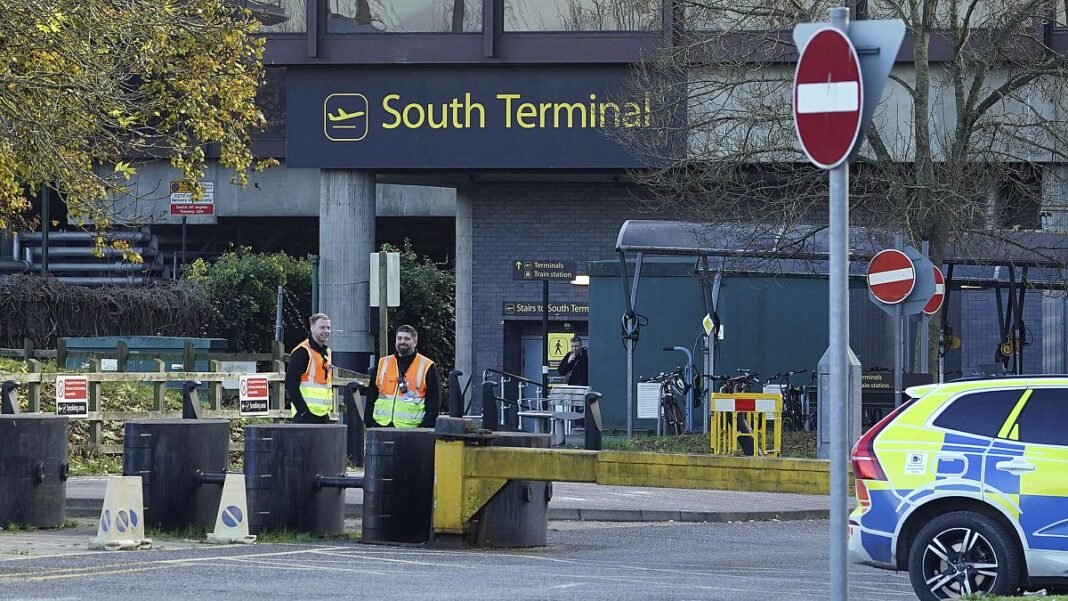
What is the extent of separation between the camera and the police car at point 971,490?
9.81m

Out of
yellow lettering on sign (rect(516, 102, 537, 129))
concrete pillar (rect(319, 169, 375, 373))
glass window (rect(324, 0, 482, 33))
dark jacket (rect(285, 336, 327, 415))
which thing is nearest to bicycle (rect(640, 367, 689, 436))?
yellow lettering on sign (rect(516, 102, 537, 129))

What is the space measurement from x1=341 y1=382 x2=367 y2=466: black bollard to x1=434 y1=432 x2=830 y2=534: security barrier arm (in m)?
7.03

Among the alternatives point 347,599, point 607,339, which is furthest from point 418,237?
point 347,599

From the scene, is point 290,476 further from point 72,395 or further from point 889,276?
point 72,395

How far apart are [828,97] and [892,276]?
11.0 metres

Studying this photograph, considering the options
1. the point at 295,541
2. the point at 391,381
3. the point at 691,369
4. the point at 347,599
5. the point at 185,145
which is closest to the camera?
the point at 347,599

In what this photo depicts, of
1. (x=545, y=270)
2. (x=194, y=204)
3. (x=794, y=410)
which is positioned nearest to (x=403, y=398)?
(x=794, y=410)

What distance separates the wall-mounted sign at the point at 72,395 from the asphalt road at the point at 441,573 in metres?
6.07

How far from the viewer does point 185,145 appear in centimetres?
1919

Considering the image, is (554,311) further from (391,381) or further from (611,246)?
(391,381)

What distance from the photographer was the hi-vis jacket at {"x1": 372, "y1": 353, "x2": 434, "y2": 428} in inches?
575

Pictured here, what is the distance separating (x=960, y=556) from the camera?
996 cm

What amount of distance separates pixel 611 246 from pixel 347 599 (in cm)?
2382

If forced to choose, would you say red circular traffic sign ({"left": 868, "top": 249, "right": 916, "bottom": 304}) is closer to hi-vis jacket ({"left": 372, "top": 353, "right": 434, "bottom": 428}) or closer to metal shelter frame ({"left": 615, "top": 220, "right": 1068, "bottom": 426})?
metal shelter frame ({"left": 615, "top": 220, "right": 1068, "bottom": 426})
